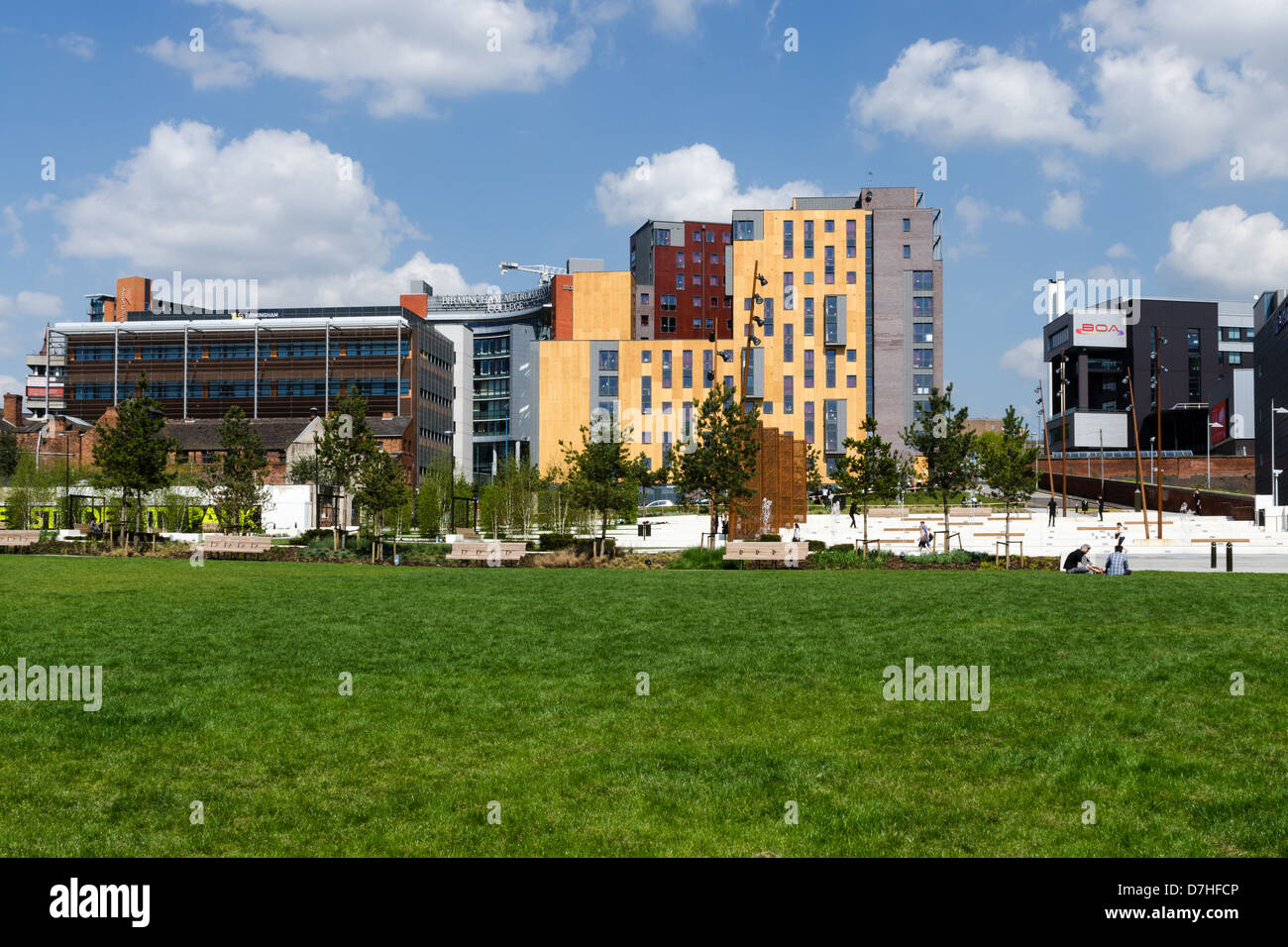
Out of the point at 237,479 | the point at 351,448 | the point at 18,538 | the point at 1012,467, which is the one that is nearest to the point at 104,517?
the point at 237,479

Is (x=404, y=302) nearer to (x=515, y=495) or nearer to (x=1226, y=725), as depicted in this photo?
(x=515, y=495)

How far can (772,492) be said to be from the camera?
50.2m

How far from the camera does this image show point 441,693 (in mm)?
9883

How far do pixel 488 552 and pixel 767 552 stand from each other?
30.1 feet

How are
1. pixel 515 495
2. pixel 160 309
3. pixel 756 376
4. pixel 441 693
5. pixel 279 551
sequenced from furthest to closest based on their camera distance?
pixel 160 309, pixel 756 376, pixel 515 495, pixel 279 551, pixel 441 693

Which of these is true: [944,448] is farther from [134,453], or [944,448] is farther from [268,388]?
[268,388]

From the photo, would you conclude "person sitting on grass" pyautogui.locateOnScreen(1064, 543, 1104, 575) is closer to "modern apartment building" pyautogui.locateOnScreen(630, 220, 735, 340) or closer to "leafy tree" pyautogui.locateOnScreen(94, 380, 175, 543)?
"leafy tree" pyautogui.locateOnScreen(94, 380, 175, 543)

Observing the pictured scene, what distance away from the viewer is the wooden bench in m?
39.6

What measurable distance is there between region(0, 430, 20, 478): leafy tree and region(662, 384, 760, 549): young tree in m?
75.3

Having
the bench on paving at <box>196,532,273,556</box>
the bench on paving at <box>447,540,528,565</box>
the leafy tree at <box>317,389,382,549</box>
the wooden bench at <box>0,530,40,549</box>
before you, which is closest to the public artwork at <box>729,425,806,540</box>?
the bench on paving at <box>447,540,528,565</box>

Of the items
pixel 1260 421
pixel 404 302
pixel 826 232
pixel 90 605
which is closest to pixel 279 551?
pixel 90 605

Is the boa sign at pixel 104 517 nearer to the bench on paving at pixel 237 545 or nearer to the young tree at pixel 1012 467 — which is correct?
the bench on paving at pixel 237 545

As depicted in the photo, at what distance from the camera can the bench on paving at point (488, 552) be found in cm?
3428

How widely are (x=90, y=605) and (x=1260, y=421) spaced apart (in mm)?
106830
